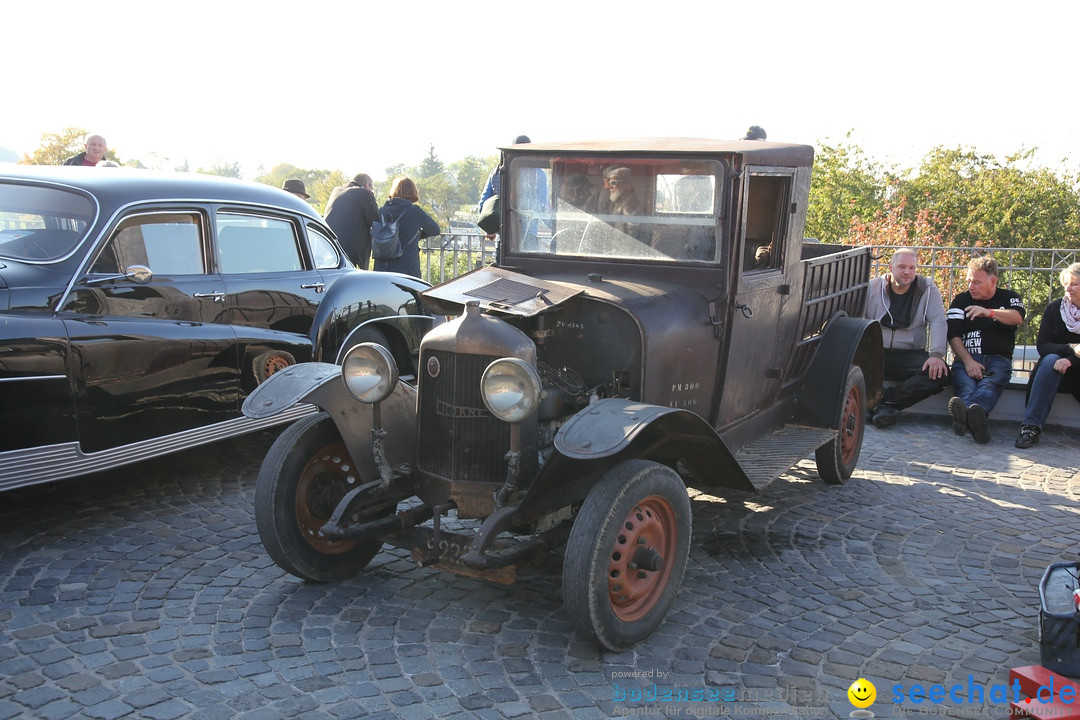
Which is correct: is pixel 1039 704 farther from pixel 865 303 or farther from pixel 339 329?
pixel 339 329

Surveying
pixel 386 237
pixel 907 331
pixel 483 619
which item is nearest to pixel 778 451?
pixel 483 619

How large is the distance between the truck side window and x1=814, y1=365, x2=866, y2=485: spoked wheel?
1084 mm

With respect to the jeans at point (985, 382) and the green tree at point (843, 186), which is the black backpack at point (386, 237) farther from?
the green tree at point (843, 186)

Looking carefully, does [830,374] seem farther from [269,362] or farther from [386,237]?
[386,237]

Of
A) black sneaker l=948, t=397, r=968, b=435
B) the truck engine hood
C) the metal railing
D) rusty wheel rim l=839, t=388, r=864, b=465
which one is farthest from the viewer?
the metal railing

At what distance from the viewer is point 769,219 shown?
205 inches

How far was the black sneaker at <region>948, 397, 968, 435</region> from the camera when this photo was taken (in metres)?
7.27

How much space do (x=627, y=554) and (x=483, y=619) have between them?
72 centimetres

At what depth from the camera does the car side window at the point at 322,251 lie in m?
6.44

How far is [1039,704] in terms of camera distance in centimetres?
309

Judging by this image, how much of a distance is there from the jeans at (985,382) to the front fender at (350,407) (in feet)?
16.7

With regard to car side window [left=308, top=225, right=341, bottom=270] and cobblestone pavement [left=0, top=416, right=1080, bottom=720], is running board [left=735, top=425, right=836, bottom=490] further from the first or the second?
car side window [left=308, top=225, right=341, bottom=270]

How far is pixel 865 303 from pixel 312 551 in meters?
4.69

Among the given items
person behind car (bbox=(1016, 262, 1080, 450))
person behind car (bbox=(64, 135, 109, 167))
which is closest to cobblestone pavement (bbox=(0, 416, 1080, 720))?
person behind car (bbox=(1016, 262, 1080, 450))
